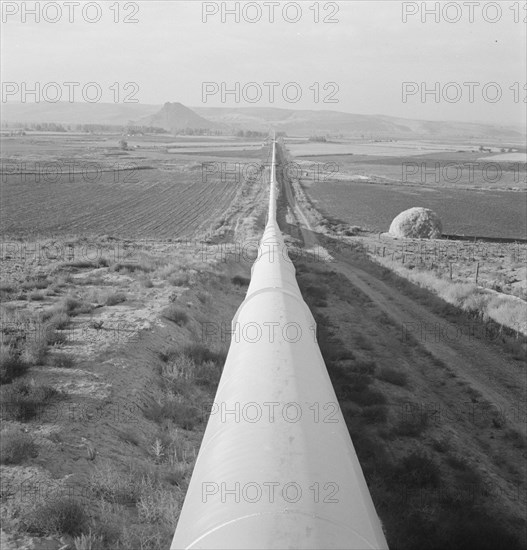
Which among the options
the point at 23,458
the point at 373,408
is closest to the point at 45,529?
the point at 23,458

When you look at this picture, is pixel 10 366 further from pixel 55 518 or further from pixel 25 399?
pixel 55 518

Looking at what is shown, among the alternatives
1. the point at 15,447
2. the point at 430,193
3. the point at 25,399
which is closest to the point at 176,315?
the point at 25,399

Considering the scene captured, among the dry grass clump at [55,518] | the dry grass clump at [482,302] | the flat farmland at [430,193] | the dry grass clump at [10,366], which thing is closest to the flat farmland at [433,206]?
the flat farmland at [430,193]

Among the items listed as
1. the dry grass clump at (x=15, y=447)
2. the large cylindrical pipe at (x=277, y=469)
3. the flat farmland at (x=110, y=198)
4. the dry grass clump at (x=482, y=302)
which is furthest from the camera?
the flat farmland at (x=110, y=198)

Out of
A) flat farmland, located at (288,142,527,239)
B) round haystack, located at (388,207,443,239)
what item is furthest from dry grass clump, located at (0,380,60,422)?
flat farmland, located at (288,142,527,239)

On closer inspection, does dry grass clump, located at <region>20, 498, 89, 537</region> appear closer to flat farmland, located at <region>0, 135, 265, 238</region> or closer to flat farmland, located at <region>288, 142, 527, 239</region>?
flat farmland, located at <region>0, 135, 265, 238</region>

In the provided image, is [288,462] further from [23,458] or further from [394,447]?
[394,447]

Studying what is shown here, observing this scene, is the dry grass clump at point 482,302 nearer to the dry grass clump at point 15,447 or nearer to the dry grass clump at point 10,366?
the dry grass clump at point 10,366
